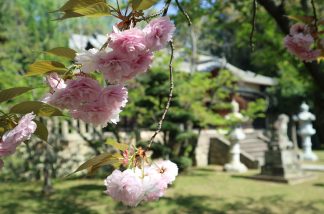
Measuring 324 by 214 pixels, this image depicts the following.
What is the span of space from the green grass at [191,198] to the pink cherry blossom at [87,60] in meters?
6.27

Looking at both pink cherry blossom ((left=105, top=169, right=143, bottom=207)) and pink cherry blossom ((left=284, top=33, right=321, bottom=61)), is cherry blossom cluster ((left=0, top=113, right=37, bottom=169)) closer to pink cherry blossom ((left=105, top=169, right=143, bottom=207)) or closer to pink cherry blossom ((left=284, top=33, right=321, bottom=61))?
pink cherry blossom ((left=105, top=169, right=143, bottom=207))

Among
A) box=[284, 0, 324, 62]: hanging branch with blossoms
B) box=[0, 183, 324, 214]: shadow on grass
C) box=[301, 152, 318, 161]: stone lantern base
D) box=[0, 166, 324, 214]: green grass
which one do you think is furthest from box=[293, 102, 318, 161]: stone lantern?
box=[284, 0, 324, 62]: hanging branch with blossoms

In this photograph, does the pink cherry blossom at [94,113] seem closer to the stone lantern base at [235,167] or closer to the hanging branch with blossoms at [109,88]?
the hanging branch with blossoms at [109,88]

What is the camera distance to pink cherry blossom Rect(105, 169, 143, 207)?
0.99m

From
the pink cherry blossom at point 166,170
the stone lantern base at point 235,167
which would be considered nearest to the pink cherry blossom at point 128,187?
the pink cherry blossom at point 166,170

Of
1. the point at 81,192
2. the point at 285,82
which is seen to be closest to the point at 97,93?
the point at 81,192

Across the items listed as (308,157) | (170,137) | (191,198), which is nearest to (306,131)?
(308,157)

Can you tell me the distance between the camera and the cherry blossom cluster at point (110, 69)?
101 centimetres

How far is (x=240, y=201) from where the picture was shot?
796 centimetres

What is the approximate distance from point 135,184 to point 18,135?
34 cm

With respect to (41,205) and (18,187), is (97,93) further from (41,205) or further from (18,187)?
(18,187)

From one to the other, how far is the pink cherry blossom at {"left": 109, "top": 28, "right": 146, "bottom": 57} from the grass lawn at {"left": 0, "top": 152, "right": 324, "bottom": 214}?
6.28 meters

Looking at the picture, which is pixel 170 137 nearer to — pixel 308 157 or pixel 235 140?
pixel 235 140

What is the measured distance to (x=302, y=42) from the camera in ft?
7.63
